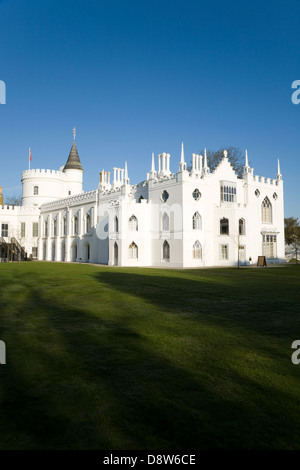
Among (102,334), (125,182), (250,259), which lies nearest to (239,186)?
(250,259)

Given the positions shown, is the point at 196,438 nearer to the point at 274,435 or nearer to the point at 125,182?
the point at 274,435

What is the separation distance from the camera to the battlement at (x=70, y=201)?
159 ft

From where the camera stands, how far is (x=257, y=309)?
9.75m

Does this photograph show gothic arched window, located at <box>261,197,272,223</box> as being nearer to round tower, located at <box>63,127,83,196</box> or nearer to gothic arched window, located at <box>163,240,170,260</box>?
gothic arched window, located at <box>163,240,170,260</box>

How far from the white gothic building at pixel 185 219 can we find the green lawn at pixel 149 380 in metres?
27.2

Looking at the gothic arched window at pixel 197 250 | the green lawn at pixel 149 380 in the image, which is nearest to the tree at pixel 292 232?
the gothic arched window at pixel 197 250

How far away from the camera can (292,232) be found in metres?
53.5

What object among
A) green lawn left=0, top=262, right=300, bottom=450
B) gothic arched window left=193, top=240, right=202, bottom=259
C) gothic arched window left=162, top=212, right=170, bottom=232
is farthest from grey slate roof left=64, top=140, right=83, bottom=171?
green lawn left=0, top=262, right=300, bottom=450

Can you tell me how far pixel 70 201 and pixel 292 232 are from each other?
33.9m

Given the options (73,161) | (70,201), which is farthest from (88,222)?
(73,161)

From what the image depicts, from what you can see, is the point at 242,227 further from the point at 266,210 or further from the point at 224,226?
the point at 266,210

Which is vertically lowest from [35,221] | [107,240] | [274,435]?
[274,435]

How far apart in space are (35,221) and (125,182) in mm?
25089

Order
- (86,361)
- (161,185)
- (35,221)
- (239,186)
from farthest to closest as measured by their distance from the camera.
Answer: (35,221)
(239,186)
(161,185)
(86,361)
